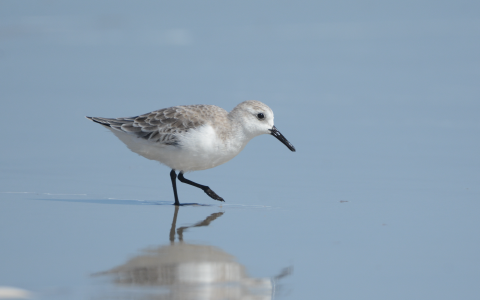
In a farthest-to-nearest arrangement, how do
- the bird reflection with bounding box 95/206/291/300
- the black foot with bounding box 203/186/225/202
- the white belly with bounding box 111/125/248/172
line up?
the black foot with bounding box 203/186/225/202 → the white belly with bounding box 111/125/248/172 → the bird reflection with bounding box 95/206/291/300

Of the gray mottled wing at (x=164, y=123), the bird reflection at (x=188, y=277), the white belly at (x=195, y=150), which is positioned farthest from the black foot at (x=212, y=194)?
the bird reflection at (x=188, y=277)

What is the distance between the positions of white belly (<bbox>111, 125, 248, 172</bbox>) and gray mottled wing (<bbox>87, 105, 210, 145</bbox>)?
2.8 inches

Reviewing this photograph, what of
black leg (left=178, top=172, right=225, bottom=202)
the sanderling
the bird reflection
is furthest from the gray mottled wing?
the bird reflection

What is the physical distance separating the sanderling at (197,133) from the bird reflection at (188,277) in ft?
6.23

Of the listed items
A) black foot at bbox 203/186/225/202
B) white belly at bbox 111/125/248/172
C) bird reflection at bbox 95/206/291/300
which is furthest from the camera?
black foot at bbox 203/186/225/202

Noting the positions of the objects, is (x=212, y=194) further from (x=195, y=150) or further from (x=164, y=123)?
(x=164, y=123)

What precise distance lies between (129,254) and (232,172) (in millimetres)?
3363

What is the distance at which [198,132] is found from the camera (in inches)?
296

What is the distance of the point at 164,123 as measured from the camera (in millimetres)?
7809

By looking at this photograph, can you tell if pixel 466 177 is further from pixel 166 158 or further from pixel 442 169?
pixel 166 158

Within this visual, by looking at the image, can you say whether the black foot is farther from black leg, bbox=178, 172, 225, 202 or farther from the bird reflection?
the bird reflection

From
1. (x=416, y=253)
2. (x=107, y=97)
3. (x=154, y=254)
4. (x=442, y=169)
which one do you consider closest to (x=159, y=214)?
(x=154, y=254)

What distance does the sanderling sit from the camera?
751cm

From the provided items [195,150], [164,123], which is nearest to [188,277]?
[195,150]
